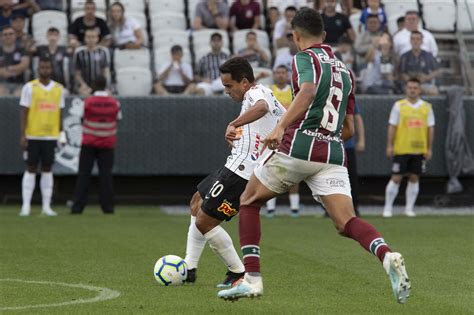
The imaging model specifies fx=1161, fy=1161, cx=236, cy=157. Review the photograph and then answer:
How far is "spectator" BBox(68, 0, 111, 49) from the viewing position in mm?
21109

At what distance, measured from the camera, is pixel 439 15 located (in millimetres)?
23172

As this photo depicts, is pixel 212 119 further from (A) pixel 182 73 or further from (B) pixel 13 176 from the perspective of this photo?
(B) pixel 13 176

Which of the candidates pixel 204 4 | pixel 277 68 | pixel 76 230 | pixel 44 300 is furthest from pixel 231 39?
pixel 44 300

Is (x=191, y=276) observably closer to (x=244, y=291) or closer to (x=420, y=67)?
(x=244, y=291)

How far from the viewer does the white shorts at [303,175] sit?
26.2ft

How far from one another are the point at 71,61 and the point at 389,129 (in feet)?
19.0

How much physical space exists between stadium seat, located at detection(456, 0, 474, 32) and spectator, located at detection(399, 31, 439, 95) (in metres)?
1.68

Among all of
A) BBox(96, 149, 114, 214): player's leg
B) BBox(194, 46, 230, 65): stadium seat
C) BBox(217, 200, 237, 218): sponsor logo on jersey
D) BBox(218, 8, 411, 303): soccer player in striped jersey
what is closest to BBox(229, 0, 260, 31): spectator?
BBox(194, 46, 230, 65): stadium seat

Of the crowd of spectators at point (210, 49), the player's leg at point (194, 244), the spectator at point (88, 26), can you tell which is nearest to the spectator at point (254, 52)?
the crowd of spectators at point (210, 49)

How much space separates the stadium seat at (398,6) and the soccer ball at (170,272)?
47.6ft

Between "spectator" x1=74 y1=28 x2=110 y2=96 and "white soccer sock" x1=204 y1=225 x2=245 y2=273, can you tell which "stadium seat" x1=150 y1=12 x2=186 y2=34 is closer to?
"spectator" x1=74 y1=28 x2=110 y2=96

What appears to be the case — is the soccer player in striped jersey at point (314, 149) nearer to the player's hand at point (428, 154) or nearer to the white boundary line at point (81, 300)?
the white boundary line at point (81, 300)

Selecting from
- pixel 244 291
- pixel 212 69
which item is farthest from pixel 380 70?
pixel 244 291

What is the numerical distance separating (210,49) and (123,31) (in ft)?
5.44
